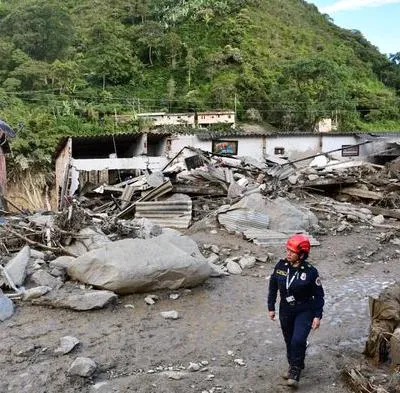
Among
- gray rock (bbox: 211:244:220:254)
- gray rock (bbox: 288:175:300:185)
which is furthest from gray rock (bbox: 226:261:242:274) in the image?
gray rock (bbox: 288:175:300:185)

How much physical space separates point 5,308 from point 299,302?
3.79 m

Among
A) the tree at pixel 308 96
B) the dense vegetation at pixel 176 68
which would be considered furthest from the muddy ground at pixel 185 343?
the tree at pixel 308 96

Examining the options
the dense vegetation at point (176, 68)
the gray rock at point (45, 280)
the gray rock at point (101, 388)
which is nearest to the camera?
the gray rock at point (101, 388)

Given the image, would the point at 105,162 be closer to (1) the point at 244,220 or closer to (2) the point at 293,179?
(2) the point at 293,179

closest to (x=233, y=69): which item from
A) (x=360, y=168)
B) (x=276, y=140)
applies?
(x=276, y=140)

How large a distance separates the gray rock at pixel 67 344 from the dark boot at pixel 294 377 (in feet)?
7.52

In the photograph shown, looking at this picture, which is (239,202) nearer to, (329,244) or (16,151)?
(329,244)

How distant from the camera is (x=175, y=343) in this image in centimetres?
551

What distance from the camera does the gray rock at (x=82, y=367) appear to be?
4.57 meters

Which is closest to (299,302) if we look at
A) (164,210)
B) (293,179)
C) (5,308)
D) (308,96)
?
(5,308)

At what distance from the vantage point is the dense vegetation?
112 ft

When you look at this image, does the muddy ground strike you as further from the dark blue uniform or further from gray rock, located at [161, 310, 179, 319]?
the dark blue uniform

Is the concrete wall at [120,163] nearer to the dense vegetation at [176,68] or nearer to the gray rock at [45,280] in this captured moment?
the dense vegetation at [176,68]

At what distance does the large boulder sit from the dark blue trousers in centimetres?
269
